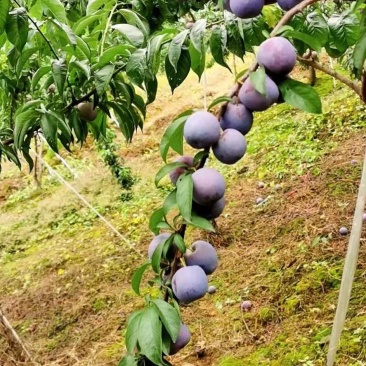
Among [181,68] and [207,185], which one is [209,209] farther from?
[181,68]

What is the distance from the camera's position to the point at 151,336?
569 mm

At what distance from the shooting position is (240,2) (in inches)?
22.9

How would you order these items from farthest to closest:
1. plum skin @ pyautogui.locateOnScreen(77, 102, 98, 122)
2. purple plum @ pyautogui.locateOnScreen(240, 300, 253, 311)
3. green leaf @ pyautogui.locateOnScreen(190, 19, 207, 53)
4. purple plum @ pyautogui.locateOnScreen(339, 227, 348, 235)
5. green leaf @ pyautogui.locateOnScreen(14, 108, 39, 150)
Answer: purple plum @ pyautogui.locateOnScreen(339, 227, 348, 235) → purple plum @ pyautogui.locateOnScreen(240, 300, 253, 311) → plum skin @ pyautogui.locateOnScreen(77, 102, 98, 122) → green leaf @ pyautogui.locateOnScreen(14, 108, 39, 150) → green leaf @ pyautogui.locateOnScreen(190, 19, 207, 53)

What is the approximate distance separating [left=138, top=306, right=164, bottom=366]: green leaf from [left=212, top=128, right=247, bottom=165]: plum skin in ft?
0.62

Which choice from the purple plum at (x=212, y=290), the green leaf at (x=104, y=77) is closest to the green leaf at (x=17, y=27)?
the green leaf at (x=104, y=77)

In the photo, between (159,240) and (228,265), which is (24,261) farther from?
(159,240)

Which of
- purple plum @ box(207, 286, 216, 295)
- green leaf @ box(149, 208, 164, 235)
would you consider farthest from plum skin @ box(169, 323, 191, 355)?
purple plum @ box(207, 286, 216, 295)

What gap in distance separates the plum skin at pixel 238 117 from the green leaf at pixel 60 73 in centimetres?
60

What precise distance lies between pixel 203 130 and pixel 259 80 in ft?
0.24

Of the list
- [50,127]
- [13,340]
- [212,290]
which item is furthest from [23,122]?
[212,290]

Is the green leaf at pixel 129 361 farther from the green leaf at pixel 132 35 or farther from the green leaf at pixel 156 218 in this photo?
the green leaf at pixel 132 35

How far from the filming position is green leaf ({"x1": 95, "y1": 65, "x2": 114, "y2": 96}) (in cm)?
98

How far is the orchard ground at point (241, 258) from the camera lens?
2.40 meters

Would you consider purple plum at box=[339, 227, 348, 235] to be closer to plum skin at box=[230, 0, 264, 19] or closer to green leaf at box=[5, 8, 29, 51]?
green leaf at box=[5, 8, 29, 51]
